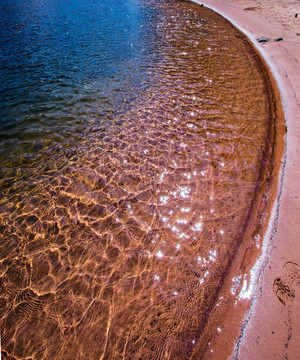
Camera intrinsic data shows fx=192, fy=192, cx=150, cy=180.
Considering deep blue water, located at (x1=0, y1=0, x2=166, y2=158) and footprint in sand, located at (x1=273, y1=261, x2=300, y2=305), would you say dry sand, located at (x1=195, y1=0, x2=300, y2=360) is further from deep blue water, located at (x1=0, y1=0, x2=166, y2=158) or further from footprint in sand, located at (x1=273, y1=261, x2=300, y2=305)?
deep blue water, located at (x1=0, y1=0, x2=166, y2=158)

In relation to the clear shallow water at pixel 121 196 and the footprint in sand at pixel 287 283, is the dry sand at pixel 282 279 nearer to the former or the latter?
the footprint in sand at pixel 287 283

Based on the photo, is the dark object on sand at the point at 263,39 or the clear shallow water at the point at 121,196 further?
the dark object on sand at the point at 263,39

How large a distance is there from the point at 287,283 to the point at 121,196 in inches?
139

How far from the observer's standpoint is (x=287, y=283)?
3.10m

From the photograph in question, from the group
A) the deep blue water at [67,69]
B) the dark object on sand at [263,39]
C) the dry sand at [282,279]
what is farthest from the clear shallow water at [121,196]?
the dark object on sand at [263,39]

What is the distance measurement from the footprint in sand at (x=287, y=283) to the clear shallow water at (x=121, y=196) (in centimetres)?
70

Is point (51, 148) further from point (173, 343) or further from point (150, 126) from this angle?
point (173, 343)

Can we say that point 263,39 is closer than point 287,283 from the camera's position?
No

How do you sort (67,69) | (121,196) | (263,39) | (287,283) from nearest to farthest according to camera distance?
(287,283), (121,196), (67,69), (263,39)

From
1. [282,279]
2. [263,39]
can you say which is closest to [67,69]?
[282,279]

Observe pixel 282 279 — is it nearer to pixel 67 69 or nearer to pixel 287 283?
pixel 287 283

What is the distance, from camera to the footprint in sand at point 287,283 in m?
2.97

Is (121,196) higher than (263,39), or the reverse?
(263,39)

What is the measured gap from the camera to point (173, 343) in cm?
276
